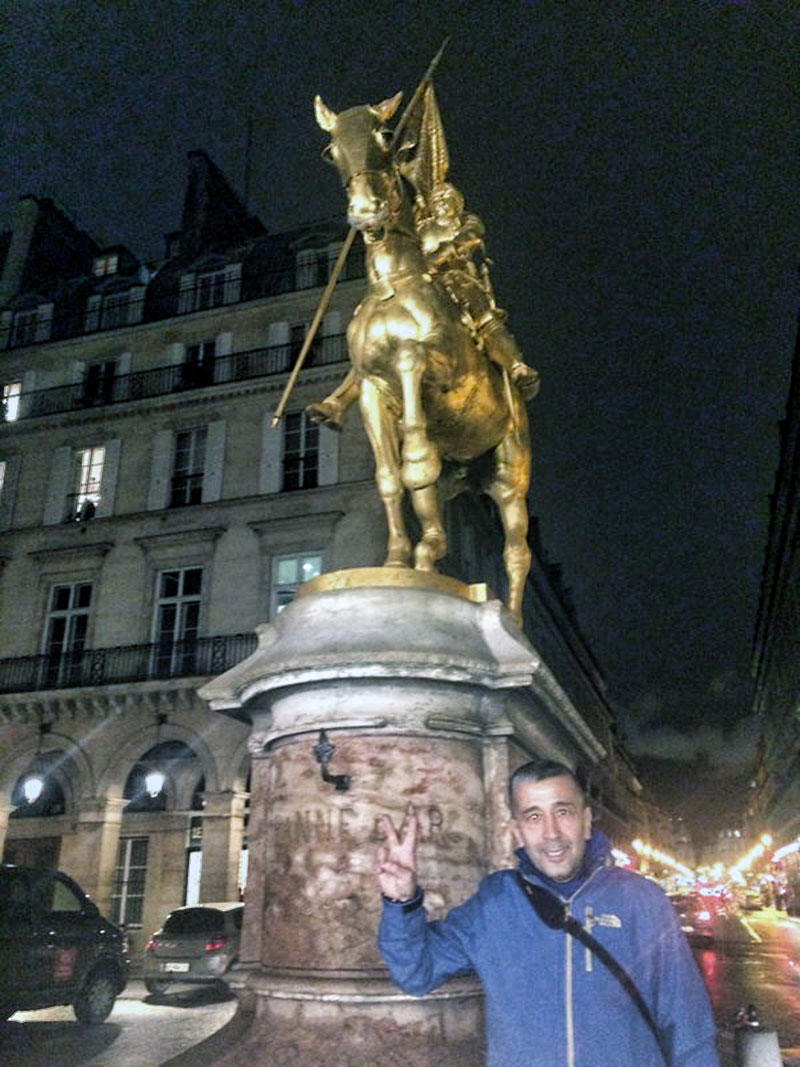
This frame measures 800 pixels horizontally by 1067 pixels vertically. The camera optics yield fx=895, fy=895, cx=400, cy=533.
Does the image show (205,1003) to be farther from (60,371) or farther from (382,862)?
(60,371)

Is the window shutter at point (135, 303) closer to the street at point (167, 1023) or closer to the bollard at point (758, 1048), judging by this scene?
the street at point (167, 1023)

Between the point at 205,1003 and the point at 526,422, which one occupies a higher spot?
the point at 526,422

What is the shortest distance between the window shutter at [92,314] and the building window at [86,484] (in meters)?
5.03

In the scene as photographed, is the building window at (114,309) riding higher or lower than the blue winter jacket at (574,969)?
higher

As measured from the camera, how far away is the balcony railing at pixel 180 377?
25.7 meters

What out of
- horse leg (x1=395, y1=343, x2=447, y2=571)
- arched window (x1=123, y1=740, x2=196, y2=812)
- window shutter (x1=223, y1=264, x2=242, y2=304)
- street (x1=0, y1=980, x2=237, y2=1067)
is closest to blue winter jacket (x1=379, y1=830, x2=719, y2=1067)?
horse leg (x1=395, y1=343, x2=447, y2=571)

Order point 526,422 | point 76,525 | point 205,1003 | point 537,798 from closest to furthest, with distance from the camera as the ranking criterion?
point 537,798 → point 526,422 → point 205,1003 → point 76,525

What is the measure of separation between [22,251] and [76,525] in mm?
12982

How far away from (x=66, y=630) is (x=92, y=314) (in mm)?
11209

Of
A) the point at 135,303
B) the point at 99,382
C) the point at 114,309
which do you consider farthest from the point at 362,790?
the point at 114,309

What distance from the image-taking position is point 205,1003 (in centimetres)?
1384

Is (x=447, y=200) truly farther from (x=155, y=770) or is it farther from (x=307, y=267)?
(x=307, y=267)

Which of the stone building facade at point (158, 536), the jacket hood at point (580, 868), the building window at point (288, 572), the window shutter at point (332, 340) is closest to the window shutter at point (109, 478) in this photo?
the stone building facade at point (158, 536)

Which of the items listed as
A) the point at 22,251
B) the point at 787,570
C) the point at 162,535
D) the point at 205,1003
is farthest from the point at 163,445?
the point at 787,570
